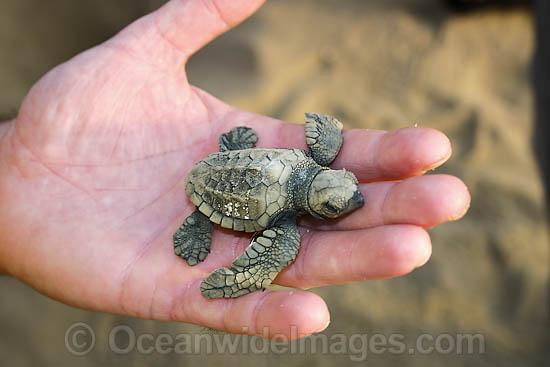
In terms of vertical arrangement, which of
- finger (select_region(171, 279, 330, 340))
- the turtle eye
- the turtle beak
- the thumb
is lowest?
finger (select_region(171, 279, 330, 340))

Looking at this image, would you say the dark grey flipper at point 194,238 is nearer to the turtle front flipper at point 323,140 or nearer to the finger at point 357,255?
the finger at point 357,255

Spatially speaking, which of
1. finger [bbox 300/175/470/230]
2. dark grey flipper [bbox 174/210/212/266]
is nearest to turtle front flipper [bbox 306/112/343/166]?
finger [bbox 300/175/470/230]

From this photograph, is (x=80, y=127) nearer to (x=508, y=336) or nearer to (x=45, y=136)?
(x=45, y=136)

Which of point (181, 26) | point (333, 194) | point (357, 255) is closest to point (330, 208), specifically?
point (333, 194)

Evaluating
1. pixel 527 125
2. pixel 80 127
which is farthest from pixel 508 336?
pixel 80 127

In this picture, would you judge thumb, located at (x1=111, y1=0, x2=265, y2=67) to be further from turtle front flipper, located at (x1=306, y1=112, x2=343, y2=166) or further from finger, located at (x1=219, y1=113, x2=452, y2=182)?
turtle front flipper, located at (x1=306, y1=112, x2=343, y2=166)

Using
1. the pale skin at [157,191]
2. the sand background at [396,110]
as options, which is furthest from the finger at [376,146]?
the sand background at [396,110]
